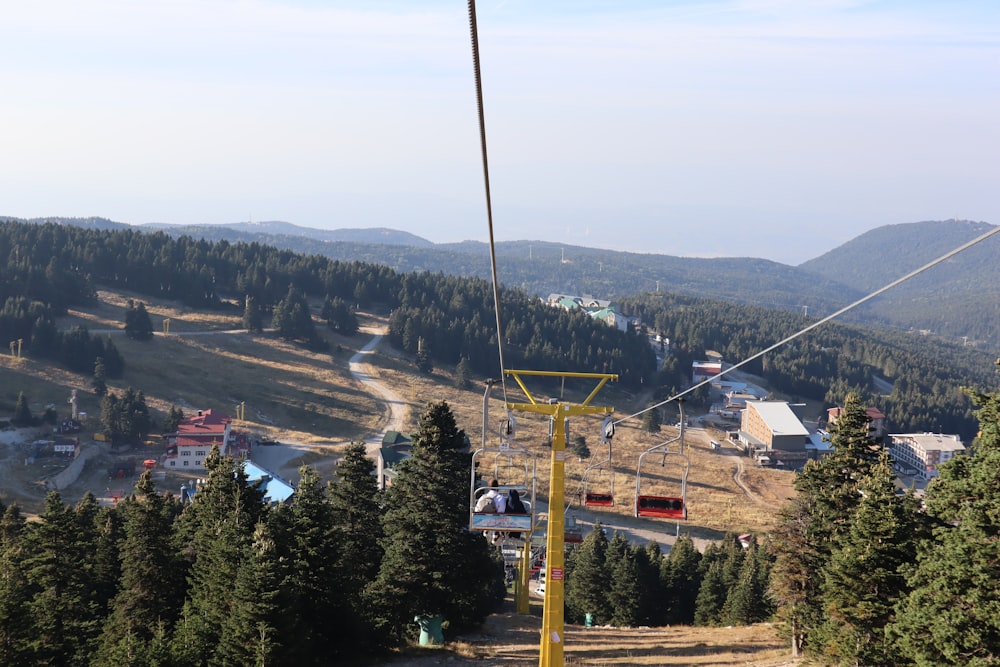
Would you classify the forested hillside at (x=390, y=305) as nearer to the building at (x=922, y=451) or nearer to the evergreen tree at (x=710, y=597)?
the building at (x=922, y=451)

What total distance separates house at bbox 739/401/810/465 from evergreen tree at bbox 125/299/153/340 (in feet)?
196

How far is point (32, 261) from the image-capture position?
98.7 metres

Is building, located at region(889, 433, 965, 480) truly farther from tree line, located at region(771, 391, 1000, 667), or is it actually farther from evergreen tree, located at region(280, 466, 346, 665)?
evergreen tree, located at region(280, 466, 346, 665)

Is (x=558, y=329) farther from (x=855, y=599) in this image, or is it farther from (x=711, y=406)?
(x=855, y=599)

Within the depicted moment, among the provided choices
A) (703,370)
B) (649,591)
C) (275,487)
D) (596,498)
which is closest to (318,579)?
(596,498)

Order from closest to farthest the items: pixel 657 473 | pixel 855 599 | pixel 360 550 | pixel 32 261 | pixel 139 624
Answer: pixel 855 599
pixel 139 624
pixel 360 550
pixel 657 473
pixel 32 261

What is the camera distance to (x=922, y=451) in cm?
9800

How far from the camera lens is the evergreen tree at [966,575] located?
1450 centimetres

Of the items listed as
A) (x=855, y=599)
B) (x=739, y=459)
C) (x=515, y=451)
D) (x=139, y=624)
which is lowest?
(x=739, y=459)

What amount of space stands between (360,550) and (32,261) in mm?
85888

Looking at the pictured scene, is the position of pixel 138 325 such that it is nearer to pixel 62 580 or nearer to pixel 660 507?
pixel 62 580

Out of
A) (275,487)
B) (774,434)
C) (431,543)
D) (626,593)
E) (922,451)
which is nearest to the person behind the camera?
(431,543)

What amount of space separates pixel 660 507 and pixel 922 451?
306 ft

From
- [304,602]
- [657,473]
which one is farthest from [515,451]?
[657,473]
